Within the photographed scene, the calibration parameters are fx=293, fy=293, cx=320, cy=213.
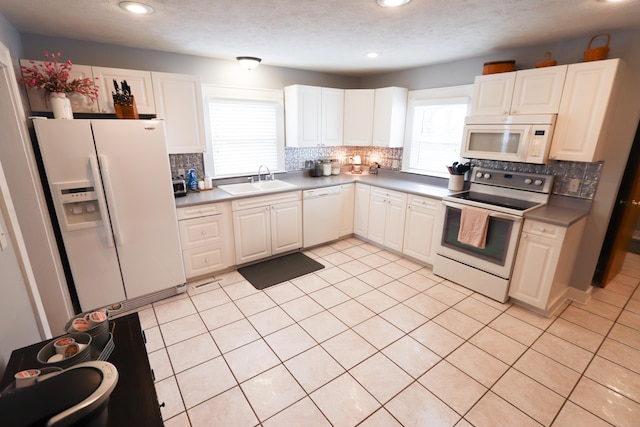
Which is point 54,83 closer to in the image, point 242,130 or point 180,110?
point 180,110

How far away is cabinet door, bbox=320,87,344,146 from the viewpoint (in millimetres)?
4172

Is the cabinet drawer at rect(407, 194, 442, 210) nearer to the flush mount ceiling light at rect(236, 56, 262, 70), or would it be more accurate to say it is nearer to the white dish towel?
the white dish towel

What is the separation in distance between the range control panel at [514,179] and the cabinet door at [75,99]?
3.85 metres

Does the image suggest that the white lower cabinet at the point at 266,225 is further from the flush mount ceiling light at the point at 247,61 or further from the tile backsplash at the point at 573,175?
the tile backsplash at the point at 573,175

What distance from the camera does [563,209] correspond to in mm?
2773

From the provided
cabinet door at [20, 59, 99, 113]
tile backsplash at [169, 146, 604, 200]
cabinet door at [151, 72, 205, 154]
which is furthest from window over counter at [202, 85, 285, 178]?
cabinet door at [20, 59, 99, 113]

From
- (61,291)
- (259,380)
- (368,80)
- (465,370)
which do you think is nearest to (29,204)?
(61,291)

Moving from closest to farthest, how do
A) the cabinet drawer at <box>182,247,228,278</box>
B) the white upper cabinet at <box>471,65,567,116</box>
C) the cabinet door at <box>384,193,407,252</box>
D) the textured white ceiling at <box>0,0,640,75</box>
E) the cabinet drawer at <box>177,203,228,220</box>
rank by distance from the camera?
the textured white ceiling at <box>0,0,640,75</box> < the white upper cabinet at <box>471,65,567,116</box> < the cabinet drawer at <box>177,203,228,220</box> < the cabinet drawer at <box>182,247,228,278</box> < the cabinet door at <box>384,193,407,252</box>

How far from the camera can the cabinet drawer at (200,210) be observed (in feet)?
9.60

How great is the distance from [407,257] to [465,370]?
181 cm

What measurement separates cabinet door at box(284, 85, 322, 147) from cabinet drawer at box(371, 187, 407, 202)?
111cm

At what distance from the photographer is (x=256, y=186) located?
12.7 ft

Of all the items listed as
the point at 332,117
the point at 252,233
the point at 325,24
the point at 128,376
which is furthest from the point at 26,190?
the point at 332,117

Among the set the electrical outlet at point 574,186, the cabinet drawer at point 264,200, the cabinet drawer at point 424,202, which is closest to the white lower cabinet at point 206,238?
the cabinet drawer at point 264,200
